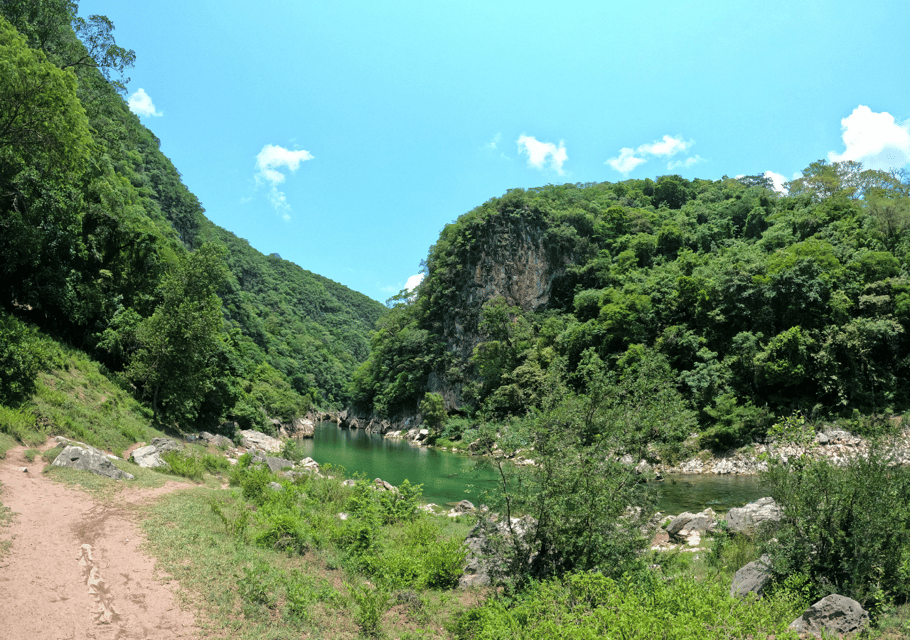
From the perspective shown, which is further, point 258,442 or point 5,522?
point 258,442

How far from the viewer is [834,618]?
6457 mm

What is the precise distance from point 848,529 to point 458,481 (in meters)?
21.5

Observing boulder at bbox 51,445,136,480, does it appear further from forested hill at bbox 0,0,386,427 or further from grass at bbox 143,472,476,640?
forested hill at bbox 0,0,386,427

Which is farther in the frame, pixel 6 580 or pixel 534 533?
pixel 534 533

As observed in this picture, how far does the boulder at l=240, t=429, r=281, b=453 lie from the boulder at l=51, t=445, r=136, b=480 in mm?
17382

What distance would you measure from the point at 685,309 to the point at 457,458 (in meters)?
24.7

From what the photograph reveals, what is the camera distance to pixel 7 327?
1583cm

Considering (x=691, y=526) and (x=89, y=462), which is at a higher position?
(x=89, y=462)

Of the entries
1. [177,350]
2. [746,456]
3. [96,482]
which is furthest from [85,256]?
Answer: [746,456]

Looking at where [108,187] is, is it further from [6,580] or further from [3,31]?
[6,580]

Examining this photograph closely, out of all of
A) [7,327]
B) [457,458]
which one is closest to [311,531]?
[7,327]

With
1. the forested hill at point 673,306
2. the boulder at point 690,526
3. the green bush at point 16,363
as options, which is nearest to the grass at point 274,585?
the forested hill at point 673,306

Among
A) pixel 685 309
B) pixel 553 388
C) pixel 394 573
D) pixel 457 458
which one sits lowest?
pixel 457 458

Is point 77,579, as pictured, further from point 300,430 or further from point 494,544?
point 300,430
